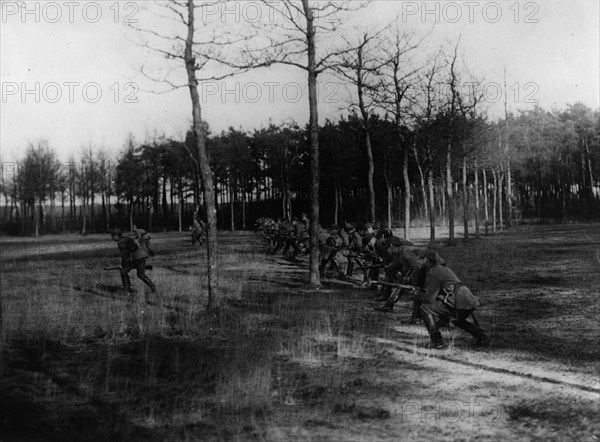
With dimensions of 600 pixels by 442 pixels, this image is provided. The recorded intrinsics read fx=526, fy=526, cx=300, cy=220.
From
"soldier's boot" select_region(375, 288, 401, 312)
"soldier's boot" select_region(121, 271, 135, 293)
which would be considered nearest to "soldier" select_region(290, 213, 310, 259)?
"soldier's boot" select_region(121, 271, 135, 293)

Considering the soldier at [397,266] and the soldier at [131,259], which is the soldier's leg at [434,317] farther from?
the soldier at [131,259]

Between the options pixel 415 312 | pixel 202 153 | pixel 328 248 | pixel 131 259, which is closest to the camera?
pixel 415 312

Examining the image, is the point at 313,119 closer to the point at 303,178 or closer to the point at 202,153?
the point at 202,153

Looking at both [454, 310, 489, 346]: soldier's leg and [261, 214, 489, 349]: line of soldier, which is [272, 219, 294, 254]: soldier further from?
[454, 310, 489, 346]: soldier's leg

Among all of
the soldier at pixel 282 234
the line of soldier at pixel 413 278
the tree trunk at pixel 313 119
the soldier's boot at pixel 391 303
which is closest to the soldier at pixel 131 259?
the tree trunk at pixel 313 119

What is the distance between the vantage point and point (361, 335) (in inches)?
374

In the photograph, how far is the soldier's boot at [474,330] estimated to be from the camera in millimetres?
8242

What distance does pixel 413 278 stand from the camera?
10.2 meters

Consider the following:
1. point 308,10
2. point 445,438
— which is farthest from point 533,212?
point 445,438

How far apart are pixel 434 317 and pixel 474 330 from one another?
2.12ft

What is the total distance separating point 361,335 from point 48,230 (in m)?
54.5

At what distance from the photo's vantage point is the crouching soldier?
8133 mm

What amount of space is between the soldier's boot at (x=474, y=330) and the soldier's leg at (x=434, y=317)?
0.24m

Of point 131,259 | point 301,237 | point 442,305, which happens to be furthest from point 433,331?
point 301,237
